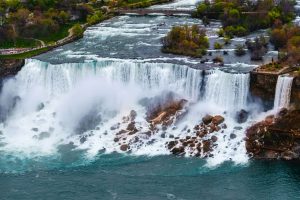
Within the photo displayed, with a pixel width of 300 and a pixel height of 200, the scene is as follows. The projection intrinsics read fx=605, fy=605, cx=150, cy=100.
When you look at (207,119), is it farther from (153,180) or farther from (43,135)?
(43,135)

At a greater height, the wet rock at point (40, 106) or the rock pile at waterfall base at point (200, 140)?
the wet rock at point (40, 106)

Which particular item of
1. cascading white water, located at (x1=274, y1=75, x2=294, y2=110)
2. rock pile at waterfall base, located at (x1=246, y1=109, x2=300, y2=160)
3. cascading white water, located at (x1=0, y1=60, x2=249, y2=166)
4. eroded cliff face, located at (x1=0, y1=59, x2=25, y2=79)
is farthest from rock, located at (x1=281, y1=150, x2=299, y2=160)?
eroded cliff face, located at (x1=0, y1=59, x2=25, y2=79)

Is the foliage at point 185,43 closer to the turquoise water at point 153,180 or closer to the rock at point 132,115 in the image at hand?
the rock at point 132,115

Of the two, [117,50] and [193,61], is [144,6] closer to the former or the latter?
[117,50]

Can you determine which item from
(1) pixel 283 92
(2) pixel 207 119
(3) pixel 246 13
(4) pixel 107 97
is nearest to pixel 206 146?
(2) pixel 207 119

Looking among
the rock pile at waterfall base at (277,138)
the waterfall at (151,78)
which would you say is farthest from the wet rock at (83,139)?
the rock pile at waterfall base at (277,138)

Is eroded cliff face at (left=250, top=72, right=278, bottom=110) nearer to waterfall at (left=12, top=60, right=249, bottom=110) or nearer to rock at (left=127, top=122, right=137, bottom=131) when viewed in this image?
waterfall at (left=12, top=60, right=249, bottom=110)
